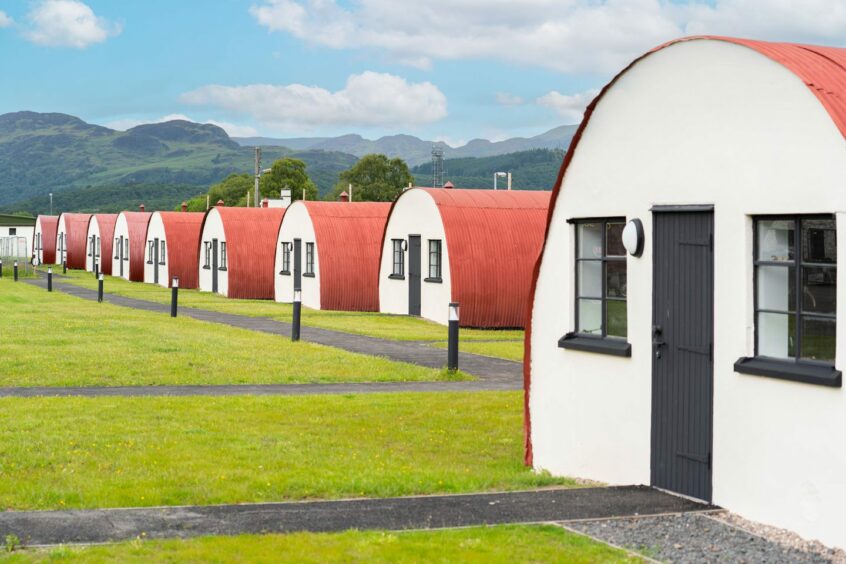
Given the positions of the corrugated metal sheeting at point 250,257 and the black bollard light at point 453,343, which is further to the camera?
the corrugated metal sheeting at point 250,257

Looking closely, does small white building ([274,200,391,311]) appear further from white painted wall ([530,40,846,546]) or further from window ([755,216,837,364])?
window ([755,216,837,364])

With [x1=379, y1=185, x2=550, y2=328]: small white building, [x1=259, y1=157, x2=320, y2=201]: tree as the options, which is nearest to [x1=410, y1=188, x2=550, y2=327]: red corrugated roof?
[x1=379, y1=185, x2=550, y2=328]: small white building

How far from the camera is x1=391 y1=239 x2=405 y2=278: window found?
37.5 metres

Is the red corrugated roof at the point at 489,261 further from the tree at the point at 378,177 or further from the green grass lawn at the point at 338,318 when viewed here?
the tree at the point at 378,177

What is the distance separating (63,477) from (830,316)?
6677 mm

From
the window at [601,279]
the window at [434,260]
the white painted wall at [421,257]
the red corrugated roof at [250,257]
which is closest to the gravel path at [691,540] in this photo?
the window at [601,279]

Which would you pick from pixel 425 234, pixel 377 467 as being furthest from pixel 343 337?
pixel 377 467

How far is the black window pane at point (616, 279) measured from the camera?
A: 1118cm

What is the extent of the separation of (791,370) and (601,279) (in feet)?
9.50

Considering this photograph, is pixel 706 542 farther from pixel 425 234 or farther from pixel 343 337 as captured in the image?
pixel 425 234

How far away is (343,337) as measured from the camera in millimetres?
28453

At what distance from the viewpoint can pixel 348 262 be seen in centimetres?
4106

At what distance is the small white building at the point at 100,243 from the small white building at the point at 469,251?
1446 inches

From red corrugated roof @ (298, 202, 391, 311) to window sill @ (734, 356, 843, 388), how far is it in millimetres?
30927
